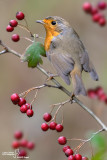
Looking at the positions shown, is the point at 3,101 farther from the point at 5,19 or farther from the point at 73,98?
the point at 73,98

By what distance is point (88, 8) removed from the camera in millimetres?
4652

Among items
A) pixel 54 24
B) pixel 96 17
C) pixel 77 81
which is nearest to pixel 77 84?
pixel 77 81

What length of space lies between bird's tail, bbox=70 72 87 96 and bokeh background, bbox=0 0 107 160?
2489 mm

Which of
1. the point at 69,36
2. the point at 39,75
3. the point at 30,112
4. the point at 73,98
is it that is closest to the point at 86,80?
the point at 69,36

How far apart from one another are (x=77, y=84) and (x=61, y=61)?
0.47 metres

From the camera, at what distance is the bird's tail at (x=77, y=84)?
3320 millimetres

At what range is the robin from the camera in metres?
3.73

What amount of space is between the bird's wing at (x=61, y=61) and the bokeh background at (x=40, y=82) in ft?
7.52

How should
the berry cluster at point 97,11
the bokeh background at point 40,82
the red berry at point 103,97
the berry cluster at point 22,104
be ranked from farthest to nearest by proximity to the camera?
the bokeh background at point 40,82 → the berry cluster at point 97,11 → the red berry at point 103,97 → the berry cluster at point 22,104

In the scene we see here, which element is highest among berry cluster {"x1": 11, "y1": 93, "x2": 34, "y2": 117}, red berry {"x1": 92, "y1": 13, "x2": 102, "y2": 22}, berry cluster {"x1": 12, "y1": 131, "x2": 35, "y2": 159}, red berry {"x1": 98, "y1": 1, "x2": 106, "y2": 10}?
red berry {"x1": 98, "y1": 1, "x2": 106, "y2": 10}

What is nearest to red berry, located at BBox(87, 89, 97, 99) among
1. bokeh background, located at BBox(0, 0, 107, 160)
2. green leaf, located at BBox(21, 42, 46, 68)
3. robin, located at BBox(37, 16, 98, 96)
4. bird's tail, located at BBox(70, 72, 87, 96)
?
robin, located at BBox(37, 16, 98, 96)

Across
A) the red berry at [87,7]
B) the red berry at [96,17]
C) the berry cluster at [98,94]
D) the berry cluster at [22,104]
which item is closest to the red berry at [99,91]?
the berry cluster at [98,94]

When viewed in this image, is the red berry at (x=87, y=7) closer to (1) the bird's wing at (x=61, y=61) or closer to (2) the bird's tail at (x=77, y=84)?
(1) the bird's wing at (x=61, y=61)

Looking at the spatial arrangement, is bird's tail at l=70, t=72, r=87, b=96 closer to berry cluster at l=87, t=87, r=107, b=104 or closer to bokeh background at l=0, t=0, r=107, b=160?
berry cluster at l=87, t=87, r=107, b=104
